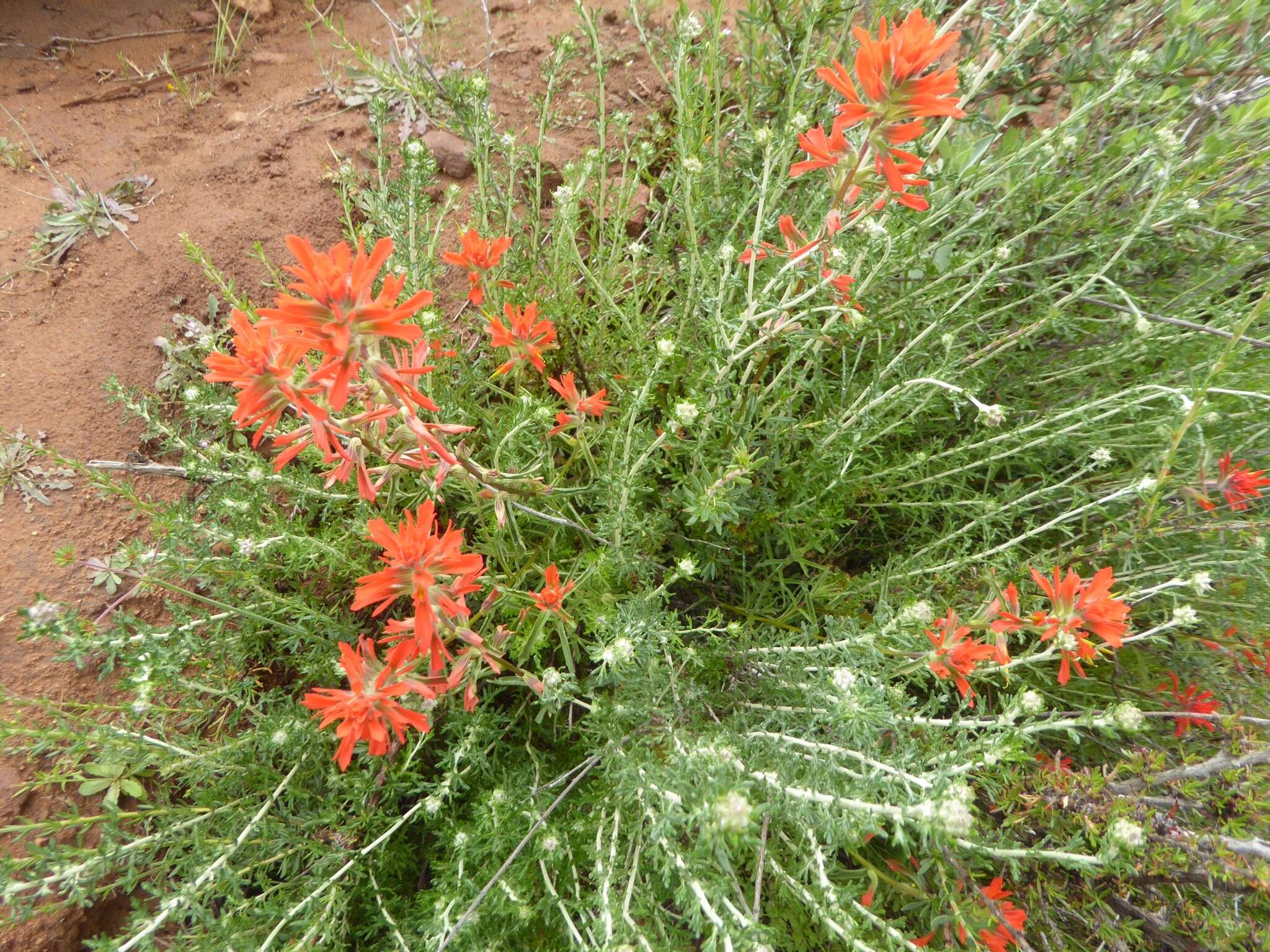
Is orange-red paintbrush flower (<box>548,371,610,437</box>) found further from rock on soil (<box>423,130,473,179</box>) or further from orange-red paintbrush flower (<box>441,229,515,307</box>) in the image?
rock on soil (<box>423,130,473,179</box>)

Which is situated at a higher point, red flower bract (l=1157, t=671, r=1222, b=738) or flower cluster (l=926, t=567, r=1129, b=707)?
flower cluster (l=926, t=567, r=1129, b=707)

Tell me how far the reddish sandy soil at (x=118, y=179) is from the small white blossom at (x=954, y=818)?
2710 millimetres

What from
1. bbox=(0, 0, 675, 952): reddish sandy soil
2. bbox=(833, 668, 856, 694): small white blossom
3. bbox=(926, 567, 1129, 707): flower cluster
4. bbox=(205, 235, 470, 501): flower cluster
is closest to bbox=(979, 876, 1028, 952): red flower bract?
bbox=(926, 567, 1129, 707): flower cluster

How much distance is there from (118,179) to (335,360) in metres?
3.55

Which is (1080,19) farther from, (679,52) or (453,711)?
(453,711)

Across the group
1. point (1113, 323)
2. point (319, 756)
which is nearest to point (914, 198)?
point (1113, 323)

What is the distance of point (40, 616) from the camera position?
1.94m

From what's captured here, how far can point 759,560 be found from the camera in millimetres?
2732

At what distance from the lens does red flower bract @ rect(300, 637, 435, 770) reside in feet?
4.99

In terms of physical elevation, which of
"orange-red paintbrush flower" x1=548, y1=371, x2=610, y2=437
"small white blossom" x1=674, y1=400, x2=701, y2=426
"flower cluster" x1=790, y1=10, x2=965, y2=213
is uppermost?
"flower cluster" x1=790, y1=10, x2=965, y2=213

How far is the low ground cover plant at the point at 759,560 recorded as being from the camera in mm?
1570

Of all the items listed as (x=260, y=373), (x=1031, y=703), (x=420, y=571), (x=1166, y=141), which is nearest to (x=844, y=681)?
(x=1031, y=703)

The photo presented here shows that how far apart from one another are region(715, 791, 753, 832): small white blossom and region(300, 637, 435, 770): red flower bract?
717 millimetres

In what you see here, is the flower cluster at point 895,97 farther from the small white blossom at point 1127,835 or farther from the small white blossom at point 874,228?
the small white blossom at point 1127,835
